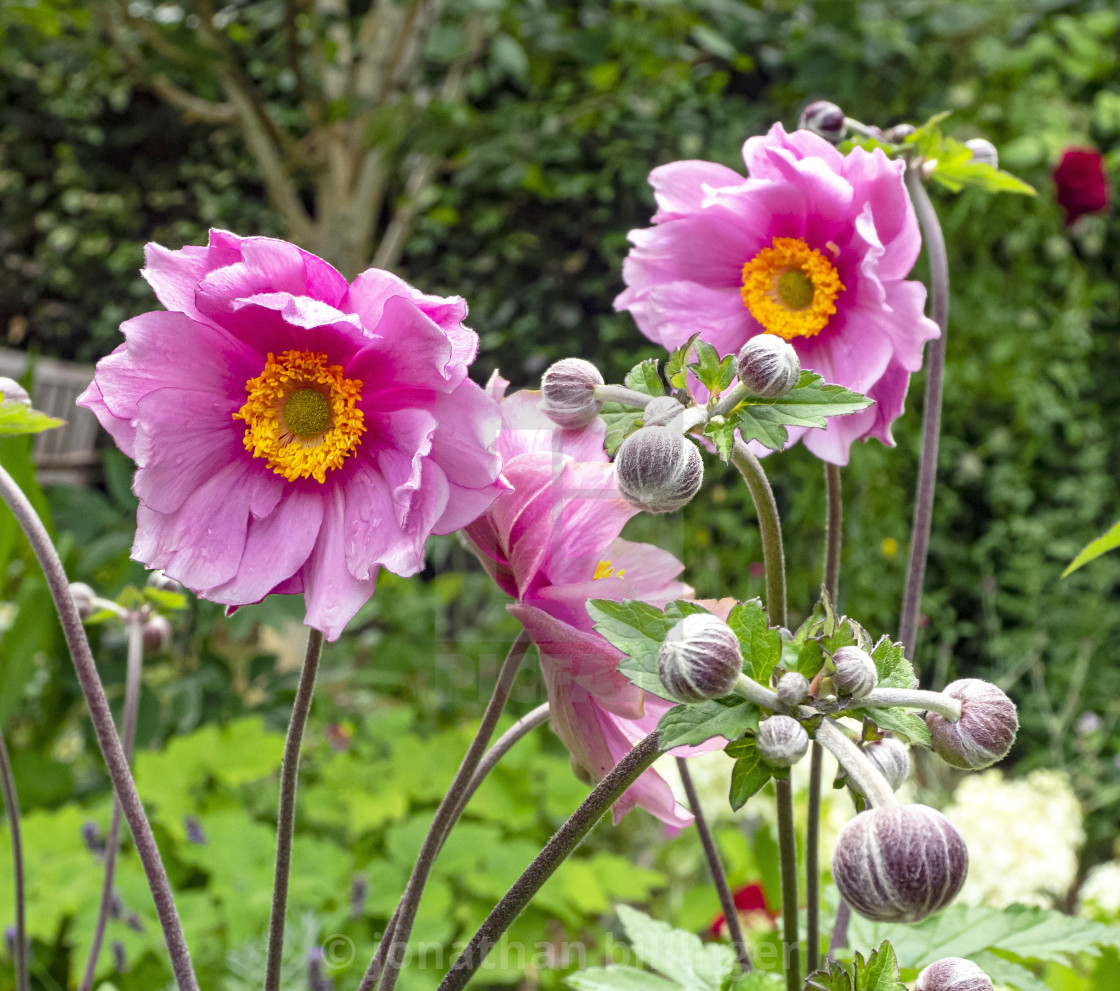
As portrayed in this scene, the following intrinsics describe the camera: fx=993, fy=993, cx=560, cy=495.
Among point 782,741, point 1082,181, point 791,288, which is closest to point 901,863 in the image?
point 782,741

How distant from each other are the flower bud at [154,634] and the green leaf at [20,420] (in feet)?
1.05

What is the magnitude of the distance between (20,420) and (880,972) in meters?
0.45

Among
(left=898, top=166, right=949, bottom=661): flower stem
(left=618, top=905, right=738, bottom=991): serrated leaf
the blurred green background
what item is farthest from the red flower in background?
(left=618, top=905, right=738, bottom=991): serrated leaf

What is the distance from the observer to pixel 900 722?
380 millimetres

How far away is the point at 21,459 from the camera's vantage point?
5.16 ft

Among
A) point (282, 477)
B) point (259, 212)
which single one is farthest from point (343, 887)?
point (259, 212)

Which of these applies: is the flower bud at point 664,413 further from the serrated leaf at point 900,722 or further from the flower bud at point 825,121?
the flower bud at point 825,121

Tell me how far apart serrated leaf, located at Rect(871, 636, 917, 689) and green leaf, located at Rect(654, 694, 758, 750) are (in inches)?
2.3

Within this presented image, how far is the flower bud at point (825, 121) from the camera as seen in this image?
0.68 meters

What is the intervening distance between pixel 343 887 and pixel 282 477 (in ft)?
3.55

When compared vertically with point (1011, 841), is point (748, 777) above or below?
above

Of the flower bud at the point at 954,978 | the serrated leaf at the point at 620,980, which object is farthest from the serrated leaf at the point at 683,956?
the flower bud at the point at 954,978

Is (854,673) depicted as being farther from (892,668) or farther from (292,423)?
(292,423)

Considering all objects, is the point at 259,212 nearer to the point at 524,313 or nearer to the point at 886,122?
the point at 524,313
